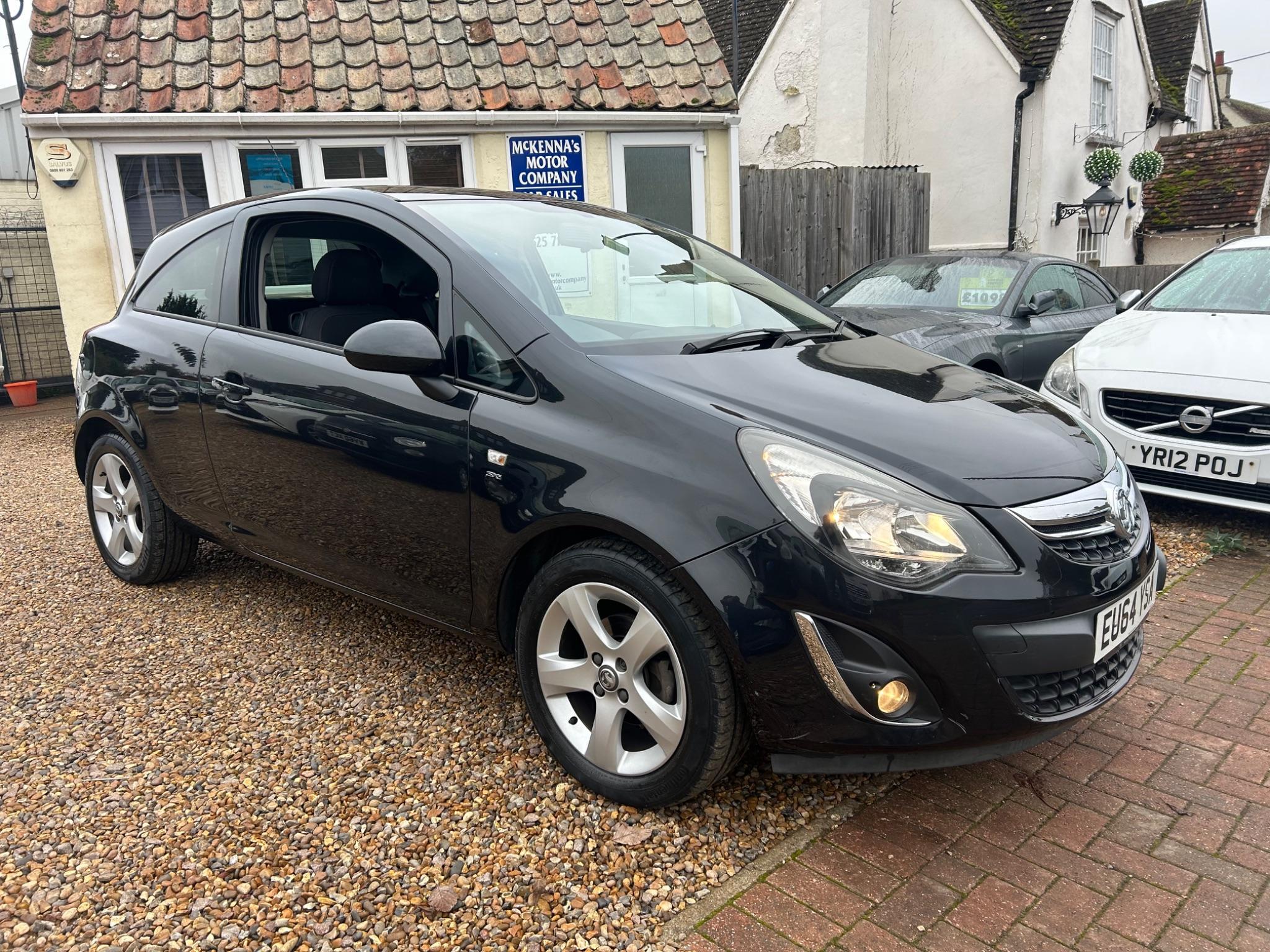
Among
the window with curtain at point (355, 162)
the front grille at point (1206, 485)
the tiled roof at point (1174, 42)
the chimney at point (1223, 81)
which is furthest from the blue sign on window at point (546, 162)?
the chimney at point (1223, 81)

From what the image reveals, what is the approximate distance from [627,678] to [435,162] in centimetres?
768

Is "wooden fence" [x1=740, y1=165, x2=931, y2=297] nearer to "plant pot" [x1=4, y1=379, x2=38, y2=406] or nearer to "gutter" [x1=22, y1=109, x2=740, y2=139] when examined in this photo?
"gutter" [x1=22, y1=109, x2=740, y2=139]

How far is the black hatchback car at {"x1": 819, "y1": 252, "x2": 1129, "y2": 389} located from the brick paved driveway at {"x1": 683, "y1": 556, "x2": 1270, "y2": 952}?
365 cm

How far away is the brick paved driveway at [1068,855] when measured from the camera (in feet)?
7.16

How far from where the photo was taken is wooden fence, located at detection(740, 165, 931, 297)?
11.0 metres

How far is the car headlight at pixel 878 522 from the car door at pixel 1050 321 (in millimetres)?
5169

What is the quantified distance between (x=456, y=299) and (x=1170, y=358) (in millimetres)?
3909

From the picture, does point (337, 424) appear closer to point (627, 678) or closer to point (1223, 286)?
point (627, 678)

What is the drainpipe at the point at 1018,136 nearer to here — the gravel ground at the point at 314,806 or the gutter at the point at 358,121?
the gutter at the point at 358,121

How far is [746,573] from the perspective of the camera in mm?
2277

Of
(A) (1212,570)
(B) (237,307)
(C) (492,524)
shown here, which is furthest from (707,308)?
(A) (1212,570)

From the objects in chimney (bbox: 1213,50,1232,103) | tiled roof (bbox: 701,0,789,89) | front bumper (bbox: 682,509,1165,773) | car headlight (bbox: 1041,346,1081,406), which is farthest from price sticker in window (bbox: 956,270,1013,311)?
chimney (bbox: 1213,50,1232,103)

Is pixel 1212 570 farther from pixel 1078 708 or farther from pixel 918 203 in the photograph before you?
pixel 918 203

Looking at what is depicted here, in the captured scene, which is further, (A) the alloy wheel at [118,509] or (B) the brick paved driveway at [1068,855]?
(A) the alloy wheel at [118,509]
